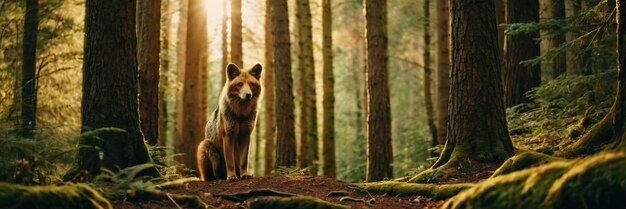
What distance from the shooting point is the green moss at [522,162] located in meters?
6.65

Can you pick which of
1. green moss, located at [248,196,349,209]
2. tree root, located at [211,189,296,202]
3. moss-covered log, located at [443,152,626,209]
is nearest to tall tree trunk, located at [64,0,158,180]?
tree root, located at [211,189,296,202]

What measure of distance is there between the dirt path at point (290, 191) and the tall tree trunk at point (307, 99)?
8412 mm

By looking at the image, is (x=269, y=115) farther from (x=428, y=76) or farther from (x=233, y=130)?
(x=233, y=130)

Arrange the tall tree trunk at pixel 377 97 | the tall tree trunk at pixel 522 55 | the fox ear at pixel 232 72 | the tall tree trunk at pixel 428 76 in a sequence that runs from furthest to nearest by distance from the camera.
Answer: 1. the tall tree trunk at pixel 428 76
2. the tall tree trunk at pixel 377 97
3. the tall tree trunk at pixel 522 55
4. the fox ear at pixel 232 72

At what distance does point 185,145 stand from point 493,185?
13.9 m

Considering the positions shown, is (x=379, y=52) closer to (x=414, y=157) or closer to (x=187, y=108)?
(x=187, y=108)

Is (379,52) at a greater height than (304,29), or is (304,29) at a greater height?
(304,29)

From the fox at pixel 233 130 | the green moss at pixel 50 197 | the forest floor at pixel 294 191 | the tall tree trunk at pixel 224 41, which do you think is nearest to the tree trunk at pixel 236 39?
the tall tree trunk at pixel 224 41

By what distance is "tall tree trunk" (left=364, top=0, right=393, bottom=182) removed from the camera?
1434cm

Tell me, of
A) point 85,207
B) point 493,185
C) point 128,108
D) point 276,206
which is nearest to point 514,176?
point 493,185

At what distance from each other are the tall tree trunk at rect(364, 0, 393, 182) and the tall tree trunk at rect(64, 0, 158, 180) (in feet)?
24.4

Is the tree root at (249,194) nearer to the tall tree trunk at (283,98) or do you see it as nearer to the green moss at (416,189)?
the green moss at (416,189)

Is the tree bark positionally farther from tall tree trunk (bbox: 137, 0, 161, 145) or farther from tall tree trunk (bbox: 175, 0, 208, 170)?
tall tree trunk (bbox: 175, 0, 208, 170)

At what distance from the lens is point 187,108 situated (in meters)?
17.9
